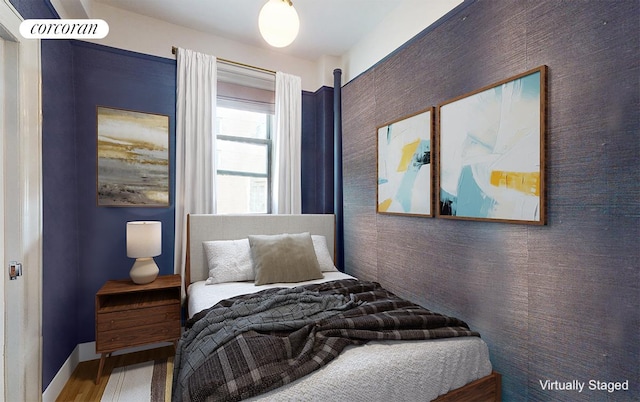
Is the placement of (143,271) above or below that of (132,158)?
below

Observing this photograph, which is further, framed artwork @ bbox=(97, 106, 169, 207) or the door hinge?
framed artwork @ bbox=(97, 106, 169, 207)

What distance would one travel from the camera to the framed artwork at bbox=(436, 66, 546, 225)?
4.76 ft

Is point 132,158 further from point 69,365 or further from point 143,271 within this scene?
point 69,365

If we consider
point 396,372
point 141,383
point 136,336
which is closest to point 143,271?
point 136,336

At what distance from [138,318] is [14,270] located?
87 cm

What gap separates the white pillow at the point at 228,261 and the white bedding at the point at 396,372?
129cm

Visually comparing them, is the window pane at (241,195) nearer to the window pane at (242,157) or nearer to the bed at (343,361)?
the window pane at (242,157)

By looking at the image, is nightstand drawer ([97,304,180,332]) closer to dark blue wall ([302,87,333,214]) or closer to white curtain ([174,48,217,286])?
white curtain ([174,48,217,286])

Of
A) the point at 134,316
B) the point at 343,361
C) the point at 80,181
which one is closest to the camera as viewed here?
the point at 343,361

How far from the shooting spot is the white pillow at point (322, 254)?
273cm

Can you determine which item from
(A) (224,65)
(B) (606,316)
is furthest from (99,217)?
(B) (606,316)

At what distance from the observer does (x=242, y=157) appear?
309 cm

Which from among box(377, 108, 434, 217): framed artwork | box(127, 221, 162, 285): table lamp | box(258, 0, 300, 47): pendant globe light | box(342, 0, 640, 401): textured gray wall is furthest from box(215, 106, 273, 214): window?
box(342, 0, 640, 401): textured gray wall

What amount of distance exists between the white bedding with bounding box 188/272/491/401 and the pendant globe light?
165 cm
